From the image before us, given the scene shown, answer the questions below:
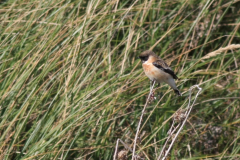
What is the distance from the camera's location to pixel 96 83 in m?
3.17

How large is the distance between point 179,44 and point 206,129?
2.49 feet

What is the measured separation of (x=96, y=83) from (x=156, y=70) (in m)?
0.47

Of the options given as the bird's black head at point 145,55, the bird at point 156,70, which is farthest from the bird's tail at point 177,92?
the bird's black head at point 145,55

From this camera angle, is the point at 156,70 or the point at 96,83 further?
the point at 96,83

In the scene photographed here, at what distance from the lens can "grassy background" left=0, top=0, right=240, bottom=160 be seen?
2.88 metres

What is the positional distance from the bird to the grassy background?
0.29 feet

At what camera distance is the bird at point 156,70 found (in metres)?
2.98

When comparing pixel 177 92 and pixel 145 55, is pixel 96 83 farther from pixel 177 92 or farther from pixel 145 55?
pixel 177 92

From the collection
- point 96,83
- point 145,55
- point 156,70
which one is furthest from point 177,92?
point 96,83

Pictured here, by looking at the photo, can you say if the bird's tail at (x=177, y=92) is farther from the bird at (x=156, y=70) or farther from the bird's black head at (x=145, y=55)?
the bird's black head at (x=145, y=55)

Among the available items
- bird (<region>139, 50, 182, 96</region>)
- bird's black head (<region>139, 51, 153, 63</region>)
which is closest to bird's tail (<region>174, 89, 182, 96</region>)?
bird (<region>139, 50, 182, 96</region>)

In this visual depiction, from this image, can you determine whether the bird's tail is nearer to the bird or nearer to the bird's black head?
the bird

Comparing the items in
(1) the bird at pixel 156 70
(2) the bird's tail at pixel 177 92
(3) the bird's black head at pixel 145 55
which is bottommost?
(2) the bird's tail at pixel 177 92

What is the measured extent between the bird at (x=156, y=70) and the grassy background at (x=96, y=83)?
0.09 metres
